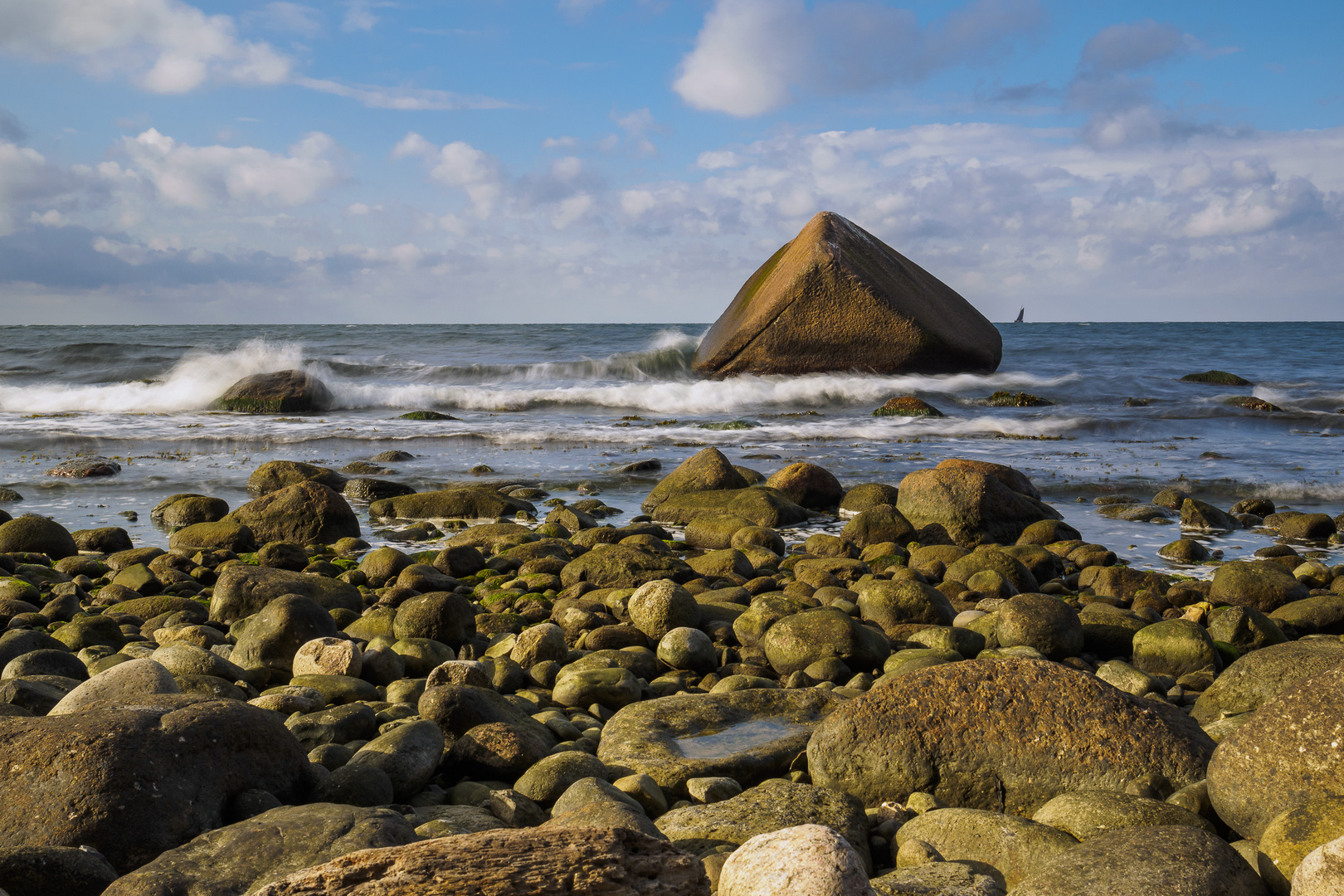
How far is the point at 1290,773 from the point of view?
7.91ft

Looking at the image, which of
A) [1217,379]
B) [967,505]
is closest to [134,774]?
[967,505]

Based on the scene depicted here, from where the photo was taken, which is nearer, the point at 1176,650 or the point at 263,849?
the point at 263,849

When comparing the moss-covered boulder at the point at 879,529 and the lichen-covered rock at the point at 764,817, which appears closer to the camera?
the lichen-covered rock at the point at 764,817

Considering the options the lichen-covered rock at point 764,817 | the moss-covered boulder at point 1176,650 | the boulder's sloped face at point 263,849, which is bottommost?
the moss-covered boulder at point 1176,650

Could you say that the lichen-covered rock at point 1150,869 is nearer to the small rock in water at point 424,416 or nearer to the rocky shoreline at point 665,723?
the rocky shoreline at point 665,723

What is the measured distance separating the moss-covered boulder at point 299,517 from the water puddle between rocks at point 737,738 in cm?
471

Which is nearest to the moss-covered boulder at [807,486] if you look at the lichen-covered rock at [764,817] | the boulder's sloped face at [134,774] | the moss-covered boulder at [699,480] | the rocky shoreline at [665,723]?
the moss-covered boulder at [699,480]

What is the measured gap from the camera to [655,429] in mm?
14133

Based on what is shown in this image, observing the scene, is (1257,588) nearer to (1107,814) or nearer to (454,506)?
(1107,814)

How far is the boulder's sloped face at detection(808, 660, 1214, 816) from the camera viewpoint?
2852 mm

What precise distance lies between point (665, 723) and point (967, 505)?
4497 millimetres

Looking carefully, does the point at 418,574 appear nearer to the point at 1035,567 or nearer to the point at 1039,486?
the point at 1035,567

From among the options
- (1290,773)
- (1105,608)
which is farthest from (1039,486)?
(1290,773)

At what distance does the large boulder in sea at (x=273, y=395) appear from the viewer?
54.6 feet
